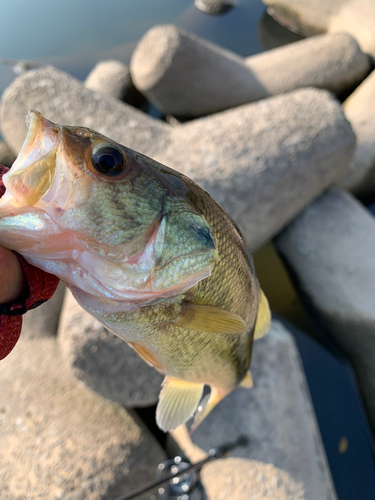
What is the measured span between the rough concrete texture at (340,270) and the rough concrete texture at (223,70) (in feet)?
3.55

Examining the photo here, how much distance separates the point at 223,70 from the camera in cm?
234

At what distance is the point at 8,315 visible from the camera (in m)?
0.52

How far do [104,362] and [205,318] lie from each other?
0.76 metres

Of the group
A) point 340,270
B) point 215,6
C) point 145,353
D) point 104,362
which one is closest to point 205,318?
point 145,353

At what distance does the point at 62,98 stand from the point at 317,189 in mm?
1287

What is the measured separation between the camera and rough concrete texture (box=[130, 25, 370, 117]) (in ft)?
7.06

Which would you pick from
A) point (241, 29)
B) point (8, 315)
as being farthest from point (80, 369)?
point (241, 29)

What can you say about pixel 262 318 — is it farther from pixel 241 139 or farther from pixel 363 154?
pixel 363 154

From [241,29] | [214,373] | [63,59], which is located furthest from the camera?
[241,29]

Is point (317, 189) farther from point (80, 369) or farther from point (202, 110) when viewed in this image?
point (80, 369)

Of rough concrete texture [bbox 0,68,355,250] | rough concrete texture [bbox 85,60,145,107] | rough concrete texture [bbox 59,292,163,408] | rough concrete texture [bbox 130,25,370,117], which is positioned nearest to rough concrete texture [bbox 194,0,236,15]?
rough concrete texture [bbox 130,25,370,117]

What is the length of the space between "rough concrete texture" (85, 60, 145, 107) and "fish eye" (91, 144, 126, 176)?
242 cm

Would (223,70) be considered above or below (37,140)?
below

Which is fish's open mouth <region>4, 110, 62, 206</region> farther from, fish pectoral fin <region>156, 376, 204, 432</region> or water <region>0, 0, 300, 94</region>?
water <region>0, 0, 300, 94</region>
